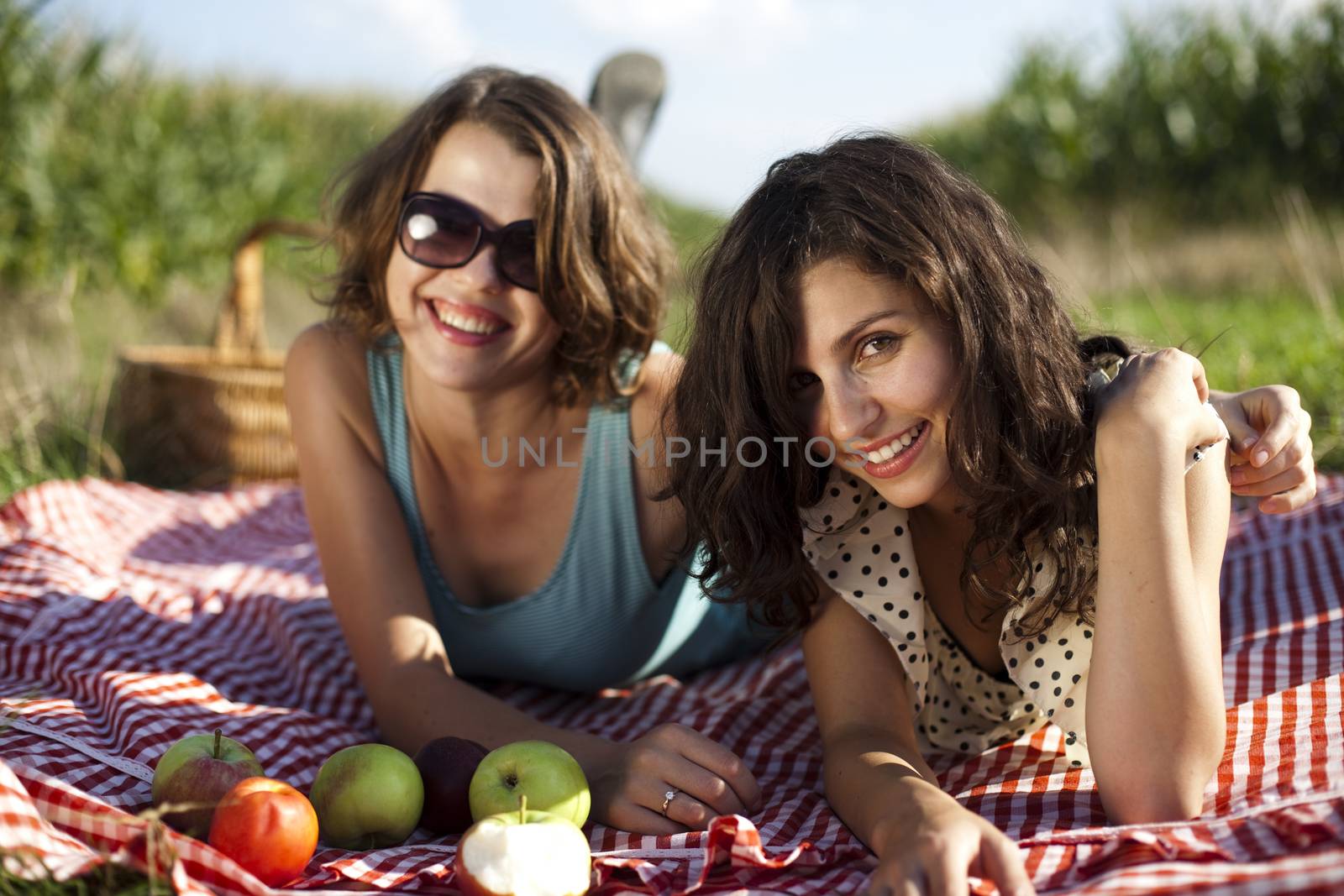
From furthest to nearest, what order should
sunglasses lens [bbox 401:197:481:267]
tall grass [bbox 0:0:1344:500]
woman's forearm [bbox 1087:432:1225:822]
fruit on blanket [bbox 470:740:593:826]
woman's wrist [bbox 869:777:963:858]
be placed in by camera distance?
tall grass [bbox 0:0:1344:500] → sunglasses lens [bbox 401:197:481:267] → fruit on blanket [bbox 470:740:593:826] → woman's forearm [bbox 1087:432:1225:822] → woman's wrist [bbox 869:777:963:858]

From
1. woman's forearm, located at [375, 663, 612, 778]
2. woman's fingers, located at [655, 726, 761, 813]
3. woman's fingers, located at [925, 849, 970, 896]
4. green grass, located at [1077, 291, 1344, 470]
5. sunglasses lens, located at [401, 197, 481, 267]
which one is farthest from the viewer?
green grass, located at [1077, 291, 1344, 470]

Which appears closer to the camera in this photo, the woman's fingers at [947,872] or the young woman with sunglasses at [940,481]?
the woman's fingers at [947,872]

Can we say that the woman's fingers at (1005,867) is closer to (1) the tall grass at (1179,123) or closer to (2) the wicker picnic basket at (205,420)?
(2) the wicker picnic basket at (205,420)

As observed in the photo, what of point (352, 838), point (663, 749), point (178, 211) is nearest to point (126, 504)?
point (352, 838)

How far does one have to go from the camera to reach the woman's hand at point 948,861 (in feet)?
5.25

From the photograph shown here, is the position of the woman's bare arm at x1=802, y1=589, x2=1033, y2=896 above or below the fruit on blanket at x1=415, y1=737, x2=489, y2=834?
above

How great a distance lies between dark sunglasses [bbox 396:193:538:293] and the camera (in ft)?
8.46

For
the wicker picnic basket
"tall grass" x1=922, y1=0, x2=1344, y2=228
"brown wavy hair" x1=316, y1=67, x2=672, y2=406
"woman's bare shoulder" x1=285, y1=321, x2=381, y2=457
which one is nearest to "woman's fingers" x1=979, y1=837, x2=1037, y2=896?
"brown wavy hair" x1=316, y1=67, x2=672, y2=406

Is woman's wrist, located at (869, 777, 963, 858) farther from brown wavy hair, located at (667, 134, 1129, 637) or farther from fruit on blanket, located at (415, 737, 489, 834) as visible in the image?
fruit on blanket, located at (415, 737, 489, 834)

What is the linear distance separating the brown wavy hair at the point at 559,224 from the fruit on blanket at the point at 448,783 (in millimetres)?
980

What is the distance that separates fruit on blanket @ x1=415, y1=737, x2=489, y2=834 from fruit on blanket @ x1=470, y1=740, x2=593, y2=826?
78 mm

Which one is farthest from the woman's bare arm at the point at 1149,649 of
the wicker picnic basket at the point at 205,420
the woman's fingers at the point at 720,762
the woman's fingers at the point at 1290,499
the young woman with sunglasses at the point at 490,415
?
the wicker picnic basket at the point at 205,420

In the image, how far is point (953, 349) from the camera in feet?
6.51

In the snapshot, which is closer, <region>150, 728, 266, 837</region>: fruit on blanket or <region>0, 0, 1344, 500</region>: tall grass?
<region>150, 728, 266, 837</region>: fruit on blanket
